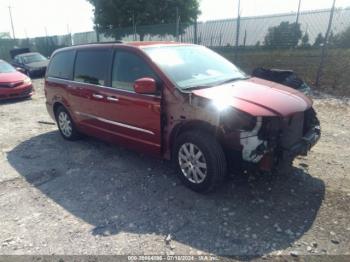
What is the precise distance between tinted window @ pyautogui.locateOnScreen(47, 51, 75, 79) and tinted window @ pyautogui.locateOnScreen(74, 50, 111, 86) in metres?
0.23

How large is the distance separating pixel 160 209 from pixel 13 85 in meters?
9.24

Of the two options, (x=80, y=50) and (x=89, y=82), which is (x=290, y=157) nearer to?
(x=89, y=82)

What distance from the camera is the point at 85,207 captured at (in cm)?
379

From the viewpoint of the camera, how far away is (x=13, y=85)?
10.7 m

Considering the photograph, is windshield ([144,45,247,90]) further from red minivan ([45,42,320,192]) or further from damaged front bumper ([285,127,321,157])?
damaged front bumper ([285,127,321,157])

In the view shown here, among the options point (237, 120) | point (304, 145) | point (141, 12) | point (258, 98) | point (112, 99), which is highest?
point (141, 12)

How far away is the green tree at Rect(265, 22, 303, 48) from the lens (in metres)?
12.6

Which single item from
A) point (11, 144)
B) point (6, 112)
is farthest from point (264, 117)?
point (6, 112)

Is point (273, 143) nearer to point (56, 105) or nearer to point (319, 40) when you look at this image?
point (56, 105)

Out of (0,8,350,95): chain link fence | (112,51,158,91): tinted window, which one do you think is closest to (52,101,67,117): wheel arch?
(112,51,158,91): tinted window

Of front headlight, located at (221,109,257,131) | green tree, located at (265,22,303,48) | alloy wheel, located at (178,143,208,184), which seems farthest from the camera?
green tree, located at (265,22,303,48)

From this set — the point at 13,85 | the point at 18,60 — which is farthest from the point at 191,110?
the point at 18,60

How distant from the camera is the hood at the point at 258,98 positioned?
338cm

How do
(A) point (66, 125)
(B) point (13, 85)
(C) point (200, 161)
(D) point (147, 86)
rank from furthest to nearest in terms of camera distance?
(B) point (13, 85)
(A) point (66, 125)
(D) point (147, 86)
(C) point (200, 161)
